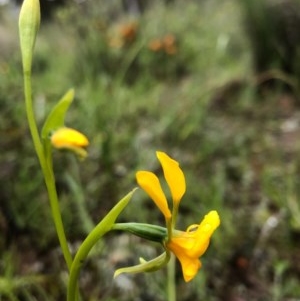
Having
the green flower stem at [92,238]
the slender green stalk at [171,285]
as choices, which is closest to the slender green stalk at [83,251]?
the green flower stem at [92,238]

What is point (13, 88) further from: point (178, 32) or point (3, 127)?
point (178, 32)

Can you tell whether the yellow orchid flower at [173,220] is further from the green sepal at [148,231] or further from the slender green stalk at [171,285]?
the slender green stalk at [171,285]

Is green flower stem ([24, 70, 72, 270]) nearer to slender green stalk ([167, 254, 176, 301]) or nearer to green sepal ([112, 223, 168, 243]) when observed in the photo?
green sepal ([112, 223, 168, 243])

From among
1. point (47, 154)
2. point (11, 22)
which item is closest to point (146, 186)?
point (47, 154)

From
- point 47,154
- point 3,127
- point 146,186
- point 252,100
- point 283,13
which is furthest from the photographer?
point 283,13

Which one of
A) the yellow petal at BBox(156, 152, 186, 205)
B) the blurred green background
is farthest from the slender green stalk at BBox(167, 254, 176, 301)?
the yellow petal at BBox(156, 152, 186, 205)

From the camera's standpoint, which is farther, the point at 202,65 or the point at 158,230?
the point at 202,65

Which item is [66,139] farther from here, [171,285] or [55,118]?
[171,285]
